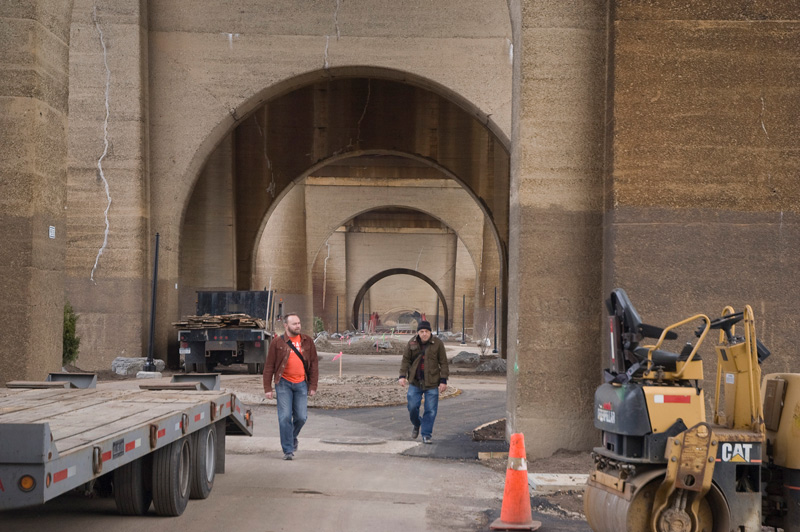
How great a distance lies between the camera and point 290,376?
10.8 metres

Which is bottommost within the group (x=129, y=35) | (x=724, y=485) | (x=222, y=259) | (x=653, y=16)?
(x=724, y=485)

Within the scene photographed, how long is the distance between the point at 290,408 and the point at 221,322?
496 inches

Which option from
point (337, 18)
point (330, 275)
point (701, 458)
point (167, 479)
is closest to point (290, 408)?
point (167, 479)

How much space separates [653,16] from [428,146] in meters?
20.8

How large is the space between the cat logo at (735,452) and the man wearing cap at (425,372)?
6.42 metres

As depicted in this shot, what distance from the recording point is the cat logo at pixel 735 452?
19.3 feet

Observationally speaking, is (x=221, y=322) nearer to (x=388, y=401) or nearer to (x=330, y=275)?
(x=388, y=401)

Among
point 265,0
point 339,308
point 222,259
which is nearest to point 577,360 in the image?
point 265,0

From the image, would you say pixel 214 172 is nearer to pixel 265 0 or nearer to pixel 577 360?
pixel 265 0

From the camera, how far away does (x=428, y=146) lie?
30969 mm

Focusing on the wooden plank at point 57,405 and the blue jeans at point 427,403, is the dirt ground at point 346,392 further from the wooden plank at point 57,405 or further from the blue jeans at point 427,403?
the wooden plank at point 57,405

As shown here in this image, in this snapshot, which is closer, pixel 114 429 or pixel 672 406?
pixel 672 406

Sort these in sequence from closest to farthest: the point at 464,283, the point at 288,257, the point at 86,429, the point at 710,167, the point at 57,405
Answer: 1. the point at 86,429
2. the point at 57,405
3. the point at 710,167
4. the point at 288,257
5. the point at 464,283

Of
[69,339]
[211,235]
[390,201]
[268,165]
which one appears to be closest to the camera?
[69,339]
